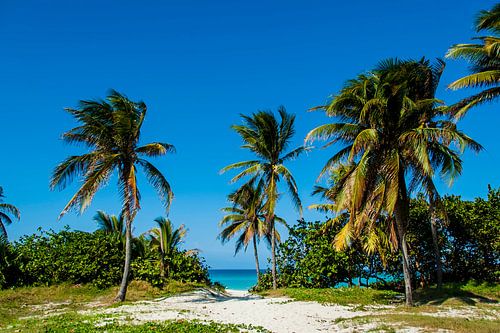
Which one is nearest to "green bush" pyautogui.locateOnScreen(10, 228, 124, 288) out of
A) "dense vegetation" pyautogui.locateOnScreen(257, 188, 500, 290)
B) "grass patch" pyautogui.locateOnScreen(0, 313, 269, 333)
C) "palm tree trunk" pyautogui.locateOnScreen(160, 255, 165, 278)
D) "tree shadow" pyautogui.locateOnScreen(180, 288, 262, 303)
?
"palm tree trunk" pyautogui.locateOnScreen(160, 255, 165, 278)

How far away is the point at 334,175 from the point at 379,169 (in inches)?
326

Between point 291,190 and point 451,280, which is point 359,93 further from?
point 451,280

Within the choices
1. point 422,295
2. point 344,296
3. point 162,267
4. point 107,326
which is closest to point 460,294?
point 422,295

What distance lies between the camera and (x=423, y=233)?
22984 mm

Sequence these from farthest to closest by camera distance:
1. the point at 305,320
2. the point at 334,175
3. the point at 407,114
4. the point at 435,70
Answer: the point at 334,175, the point at 435,70, the point at 407,114, the point at 305,320

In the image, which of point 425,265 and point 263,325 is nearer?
point 263,325

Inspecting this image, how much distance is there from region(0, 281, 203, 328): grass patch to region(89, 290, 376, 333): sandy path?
231cm

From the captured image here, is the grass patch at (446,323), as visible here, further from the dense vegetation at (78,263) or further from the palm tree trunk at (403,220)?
the dense vegetation at (78,263)

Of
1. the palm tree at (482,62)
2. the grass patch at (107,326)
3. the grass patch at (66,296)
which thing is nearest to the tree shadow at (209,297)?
the grass patch at (66,296)

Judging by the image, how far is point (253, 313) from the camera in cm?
1416

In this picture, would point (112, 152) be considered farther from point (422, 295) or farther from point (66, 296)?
point (422, 295)

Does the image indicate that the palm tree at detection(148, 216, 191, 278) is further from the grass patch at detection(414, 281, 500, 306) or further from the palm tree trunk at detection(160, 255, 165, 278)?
the grass patch at detection(414, 281, 500, 306)

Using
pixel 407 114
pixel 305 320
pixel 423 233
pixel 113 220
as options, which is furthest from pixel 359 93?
pixel 113 220

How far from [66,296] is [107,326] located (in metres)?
10.1
